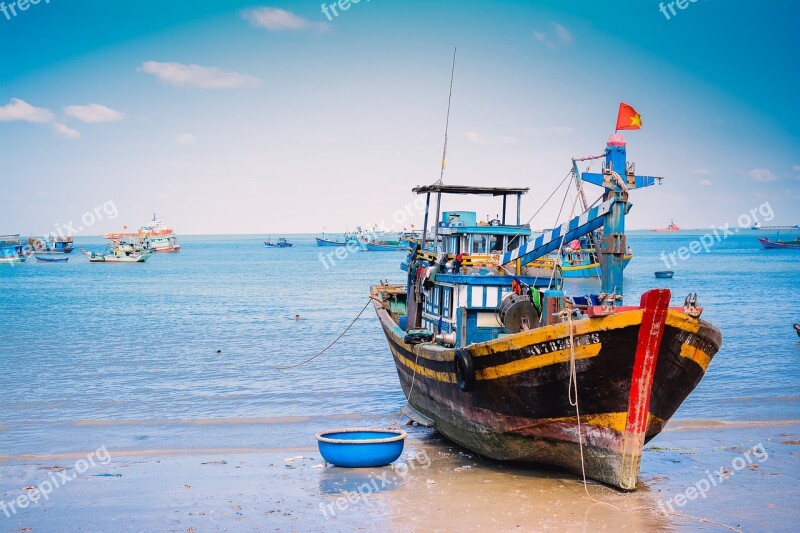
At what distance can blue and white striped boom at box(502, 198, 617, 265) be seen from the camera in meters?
13.5

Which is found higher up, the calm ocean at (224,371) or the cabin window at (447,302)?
the cabin window at (447,302)

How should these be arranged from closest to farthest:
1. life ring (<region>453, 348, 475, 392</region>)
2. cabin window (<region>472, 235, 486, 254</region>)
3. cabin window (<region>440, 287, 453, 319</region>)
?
1. life ring (<region>453, 348, 475, 392</region>)
2. cabin window (<region>440, 287, 453, 319</region>)
3. cabin window (<region>472, 235, 486, 254</region>)

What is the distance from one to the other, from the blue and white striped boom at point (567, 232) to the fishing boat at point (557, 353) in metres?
0.03

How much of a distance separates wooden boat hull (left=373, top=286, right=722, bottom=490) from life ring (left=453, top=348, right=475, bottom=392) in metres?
0.10

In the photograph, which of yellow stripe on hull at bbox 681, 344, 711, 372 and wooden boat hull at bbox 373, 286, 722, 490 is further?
yellow stripe on hull at bbox 681, 344, 711, 372

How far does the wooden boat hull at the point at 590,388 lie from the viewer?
38.0 feet

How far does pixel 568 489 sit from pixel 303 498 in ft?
14.7

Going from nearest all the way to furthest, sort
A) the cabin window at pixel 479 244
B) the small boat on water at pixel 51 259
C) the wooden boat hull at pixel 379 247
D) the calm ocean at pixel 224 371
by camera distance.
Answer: the cabin window at pixel 479 244, the calm ocean at pixel 224 371, the small boat on water at pixel 51 259, the wooden boat hull at pixel 379 247

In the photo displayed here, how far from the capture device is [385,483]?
13484 millimetres

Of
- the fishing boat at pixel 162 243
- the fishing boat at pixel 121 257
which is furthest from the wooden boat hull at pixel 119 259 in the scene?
the fishing boat at pixel 162 243

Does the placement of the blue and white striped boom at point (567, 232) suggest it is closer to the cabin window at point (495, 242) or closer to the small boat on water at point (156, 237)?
the cabin window at point (495, 242)

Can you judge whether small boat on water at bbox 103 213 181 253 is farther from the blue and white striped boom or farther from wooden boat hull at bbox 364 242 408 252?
the blue and white striped boom

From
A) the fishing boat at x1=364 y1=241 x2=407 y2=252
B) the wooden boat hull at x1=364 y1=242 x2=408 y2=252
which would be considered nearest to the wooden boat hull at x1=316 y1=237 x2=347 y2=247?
the wooden boat hull at x1=364 y1=242 x2=408 y2=252

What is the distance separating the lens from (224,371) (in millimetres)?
27141
